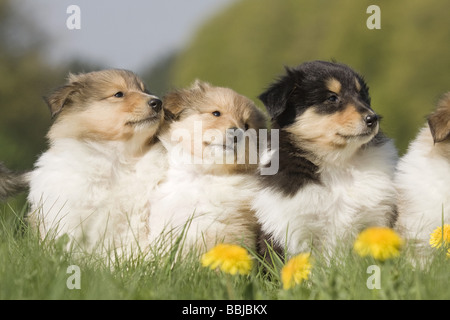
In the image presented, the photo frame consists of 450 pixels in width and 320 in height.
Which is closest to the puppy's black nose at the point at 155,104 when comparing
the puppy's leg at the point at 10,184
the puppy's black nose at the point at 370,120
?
the puppy's leg at the point at 10,184

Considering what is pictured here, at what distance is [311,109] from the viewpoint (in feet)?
15.6

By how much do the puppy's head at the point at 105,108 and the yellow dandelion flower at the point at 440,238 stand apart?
222 centimetres

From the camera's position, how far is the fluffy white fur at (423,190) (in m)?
4.59

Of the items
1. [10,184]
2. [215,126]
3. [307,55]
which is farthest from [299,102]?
[307,55]

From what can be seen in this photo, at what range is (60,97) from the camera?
5.16 m

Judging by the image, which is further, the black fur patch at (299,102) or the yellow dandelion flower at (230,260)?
the black fur patch at (299,102)

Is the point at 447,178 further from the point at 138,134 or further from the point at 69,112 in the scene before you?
the point at 69,112

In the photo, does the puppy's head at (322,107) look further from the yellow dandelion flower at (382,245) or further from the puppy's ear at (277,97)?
the yellow dandelion flower at (382,245)

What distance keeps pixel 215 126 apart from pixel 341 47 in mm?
12263

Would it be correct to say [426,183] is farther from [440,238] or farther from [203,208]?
[203,208]

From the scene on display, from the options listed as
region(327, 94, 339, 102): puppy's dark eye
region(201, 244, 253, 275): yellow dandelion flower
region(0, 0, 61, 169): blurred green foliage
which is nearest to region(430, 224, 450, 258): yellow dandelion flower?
region(327, 94, 339, 102): puppy's dark eye
